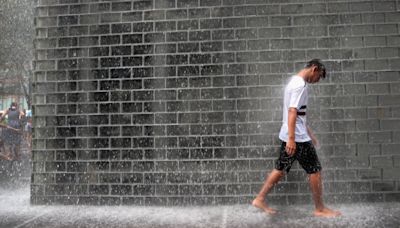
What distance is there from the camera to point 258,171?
5.30 metres

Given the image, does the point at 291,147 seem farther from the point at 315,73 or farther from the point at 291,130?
the point at 315,73

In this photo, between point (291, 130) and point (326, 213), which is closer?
point (291, 130)

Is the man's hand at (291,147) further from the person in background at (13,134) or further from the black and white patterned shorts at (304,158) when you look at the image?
the person in background at (13,134)

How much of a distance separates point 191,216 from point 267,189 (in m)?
1.01

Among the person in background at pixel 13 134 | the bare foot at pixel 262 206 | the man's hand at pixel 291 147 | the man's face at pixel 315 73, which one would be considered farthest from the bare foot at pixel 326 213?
the person in background at pixel 13 134

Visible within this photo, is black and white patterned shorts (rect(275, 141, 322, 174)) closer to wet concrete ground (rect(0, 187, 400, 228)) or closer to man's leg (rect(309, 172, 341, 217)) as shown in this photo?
man's leg (rect(309, 172, 341, 217))

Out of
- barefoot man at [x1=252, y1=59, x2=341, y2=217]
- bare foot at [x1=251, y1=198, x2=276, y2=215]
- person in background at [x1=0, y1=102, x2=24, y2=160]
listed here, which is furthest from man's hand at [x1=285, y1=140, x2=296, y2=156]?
person in background at [x1=0, y1=102, x2=24, y2=160]

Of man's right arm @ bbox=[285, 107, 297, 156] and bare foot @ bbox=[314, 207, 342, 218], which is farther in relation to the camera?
bare foot @ bbox=[314, 207, 342, 218]

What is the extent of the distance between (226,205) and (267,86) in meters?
1.75

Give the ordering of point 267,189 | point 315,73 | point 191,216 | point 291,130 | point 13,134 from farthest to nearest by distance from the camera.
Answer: point 13,134 → point 191,216 → point 267,189 → point 315,73 → point 291,130

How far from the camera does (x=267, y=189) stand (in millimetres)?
4629

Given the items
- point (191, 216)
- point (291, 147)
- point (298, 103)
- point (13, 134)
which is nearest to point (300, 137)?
point (291, 147)

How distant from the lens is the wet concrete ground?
14.3 ft

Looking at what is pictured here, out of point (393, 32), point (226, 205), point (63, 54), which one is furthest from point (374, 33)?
point (63, 54)
